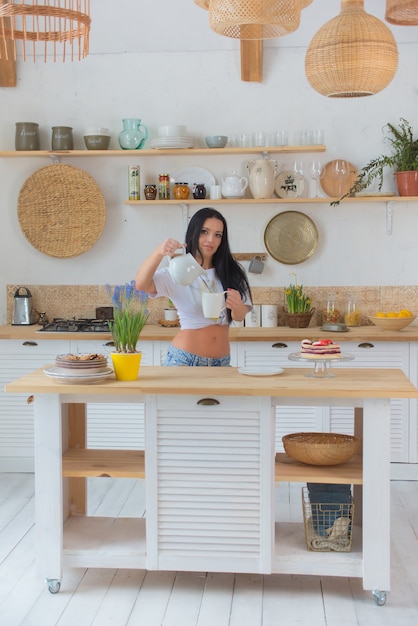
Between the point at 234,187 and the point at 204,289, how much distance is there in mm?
1981

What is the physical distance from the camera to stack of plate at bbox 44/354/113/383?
340 cm

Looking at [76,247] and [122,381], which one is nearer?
[122,381]

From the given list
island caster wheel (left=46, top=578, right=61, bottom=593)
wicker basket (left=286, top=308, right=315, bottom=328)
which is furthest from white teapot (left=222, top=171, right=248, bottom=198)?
island caster wheel (left=46, top=578, right=61, bottom=593)

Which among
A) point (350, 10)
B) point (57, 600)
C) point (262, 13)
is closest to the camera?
point (262, 13)

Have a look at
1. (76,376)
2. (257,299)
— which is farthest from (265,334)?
(76,376)

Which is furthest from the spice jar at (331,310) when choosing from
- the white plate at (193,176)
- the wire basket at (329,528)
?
the wire basket at (329,528)

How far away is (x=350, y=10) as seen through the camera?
3.23 m

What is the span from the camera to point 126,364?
3484 millimetres

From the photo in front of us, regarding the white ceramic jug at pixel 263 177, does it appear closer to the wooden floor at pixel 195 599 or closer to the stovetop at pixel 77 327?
the stovetop at pixel 77 327

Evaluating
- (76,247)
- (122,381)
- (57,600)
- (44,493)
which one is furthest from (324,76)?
(76,247)

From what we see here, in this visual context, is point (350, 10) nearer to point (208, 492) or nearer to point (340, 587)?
point (208, 492)

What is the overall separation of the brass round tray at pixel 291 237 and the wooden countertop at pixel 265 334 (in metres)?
0.57

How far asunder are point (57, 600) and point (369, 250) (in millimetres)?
3440

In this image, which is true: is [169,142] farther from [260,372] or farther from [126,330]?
[260,372]
